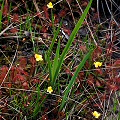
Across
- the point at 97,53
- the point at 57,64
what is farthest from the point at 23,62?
the point at 97,53

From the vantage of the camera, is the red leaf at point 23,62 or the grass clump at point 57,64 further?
the red leaf at point 23,62

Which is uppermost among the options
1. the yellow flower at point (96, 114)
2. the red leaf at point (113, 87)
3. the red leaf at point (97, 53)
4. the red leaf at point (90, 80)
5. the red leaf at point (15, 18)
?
the red leaf at point (15, 18)

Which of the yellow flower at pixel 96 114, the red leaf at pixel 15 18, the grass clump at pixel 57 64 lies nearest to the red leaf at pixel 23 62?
the grass clump at pixel 57 64

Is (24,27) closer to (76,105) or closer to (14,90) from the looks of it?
(14,90)

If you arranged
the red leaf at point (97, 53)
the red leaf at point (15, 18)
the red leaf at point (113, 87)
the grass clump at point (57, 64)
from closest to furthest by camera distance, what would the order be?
the grass clump at point (57, 64) < the red leaf at point (113, 87) < the red leaf at point (97, 53) < the red leaf at point (15, 18)

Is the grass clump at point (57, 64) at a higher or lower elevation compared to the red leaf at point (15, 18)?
lower

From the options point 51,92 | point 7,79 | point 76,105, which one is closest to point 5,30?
point 7,79

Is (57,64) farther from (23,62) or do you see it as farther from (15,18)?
(15,18)

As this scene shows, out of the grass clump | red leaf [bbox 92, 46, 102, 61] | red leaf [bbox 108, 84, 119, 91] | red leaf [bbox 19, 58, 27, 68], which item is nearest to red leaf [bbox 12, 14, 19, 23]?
the grass clump

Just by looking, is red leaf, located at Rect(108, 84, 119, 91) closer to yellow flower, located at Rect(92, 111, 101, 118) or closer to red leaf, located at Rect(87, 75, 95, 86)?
red leaf, located at Rect(87, 75, 95, 86)

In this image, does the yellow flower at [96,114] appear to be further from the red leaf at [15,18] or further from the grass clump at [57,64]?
the red leaf at [15,18]

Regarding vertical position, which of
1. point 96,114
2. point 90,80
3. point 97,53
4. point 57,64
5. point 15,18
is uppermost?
point 15,18
